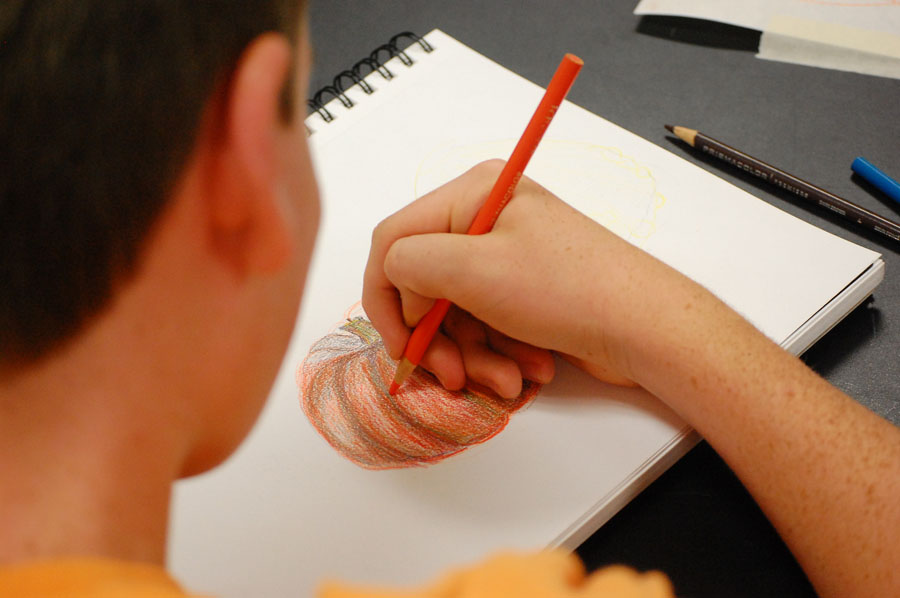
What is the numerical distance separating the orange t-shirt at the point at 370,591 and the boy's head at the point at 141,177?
7 cm

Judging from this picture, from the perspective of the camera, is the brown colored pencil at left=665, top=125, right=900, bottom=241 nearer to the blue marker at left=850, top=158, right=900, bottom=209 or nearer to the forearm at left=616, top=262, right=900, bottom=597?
the blue marker at left=850, top=158, right=900, bottom=209

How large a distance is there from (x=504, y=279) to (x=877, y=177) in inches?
17.1

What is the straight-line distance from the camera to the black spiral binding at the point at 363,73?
0.87 m

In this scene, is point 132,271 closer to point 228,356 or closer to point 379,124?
point 228,356

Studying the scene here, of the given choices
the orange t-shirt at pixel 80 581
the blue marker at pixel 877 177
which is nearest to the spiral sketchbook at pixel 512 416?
the blue marker at pixel 877 177

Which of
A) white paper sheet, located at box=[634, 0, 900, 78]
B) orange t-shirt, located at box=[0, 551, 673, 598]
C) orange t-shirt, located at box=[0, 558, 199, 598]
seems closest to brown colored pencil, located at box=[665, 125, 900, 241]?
white paper sheet, located at box=[634, 0, 900, 78]

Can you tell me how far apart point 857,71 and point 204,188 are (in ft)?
2.74

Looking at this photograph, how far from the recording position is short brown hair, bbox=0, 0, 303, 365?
11.0 inches

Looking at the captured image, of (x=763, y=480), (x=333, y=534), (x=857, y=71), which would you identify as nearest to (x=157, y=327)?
(x=333, y=534)

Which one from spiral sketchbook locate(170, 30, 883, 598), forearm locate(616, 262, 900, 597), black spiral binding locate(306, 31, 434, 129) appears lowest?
forearm locate(616, 262, 900, 597)

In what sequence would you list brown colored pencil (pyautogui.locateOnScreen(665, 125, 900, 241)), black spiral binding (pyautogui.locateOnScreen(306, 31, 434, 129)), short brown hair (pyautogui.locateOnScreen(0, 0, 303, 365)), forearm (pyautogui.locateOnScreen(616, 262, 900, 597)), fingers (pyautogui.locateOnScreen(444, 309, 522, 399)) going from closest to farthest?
short brown hair (pyautogui.locateOnScreen(0, 0, 303, 365))
forearm (pyautogui.locateOnScreen(616, 262, 900, 597))
fingers (pyautogui.locateOnScreen(444, 309, 522, 399))
brown colored pencil (pyautogui.locateOnScreen(665, 125, 900, 241))
black spiral binding (pyautogui.locateOnScreen(306, 31, 434, 129))

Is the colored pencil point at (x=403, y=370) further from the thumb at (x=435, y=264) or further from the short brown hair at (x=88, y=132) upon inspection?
the short brown hair at (x=88, y=132)

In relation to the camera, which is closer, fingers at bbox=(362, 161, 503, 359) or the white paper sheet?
fingers at bbox=(362, 161, 503, 359)

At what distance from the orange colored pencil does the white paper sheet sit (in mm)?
458
